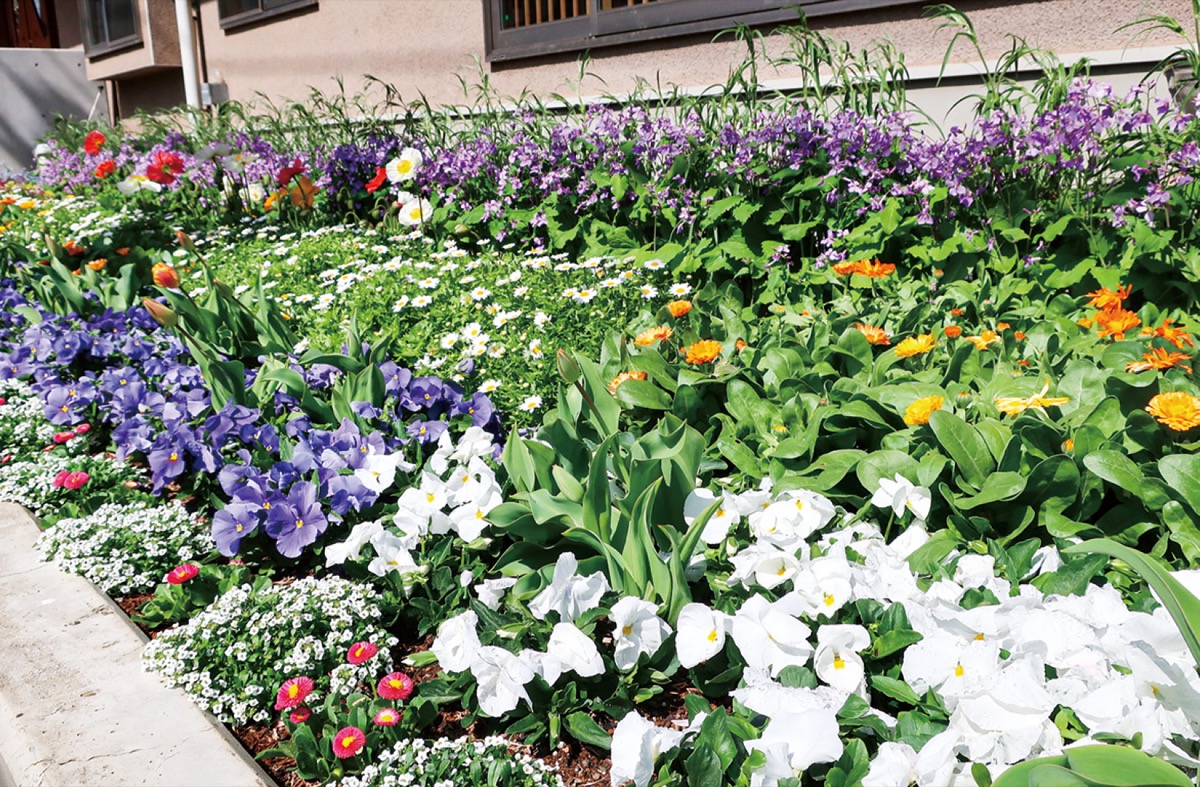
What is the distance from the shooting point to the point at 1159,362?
2.00 meters

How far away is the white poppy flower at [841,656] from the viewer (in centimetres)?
153

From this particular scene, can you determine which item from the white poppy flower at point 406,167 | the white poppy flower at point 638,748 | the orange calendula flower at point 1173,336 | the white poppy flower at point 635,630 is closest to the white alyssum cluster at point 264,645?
the white poppy flower at point 635,630

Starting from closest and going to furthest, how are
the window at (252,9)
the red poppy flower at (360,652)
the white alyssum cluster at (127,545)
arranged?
1. the red poppy flower at (360,652)
2. the white alyssum cluster at (127,545)
3. the window at (252,9)

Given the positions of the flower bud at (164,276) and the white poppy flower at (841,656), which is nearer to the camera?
the white poppy flower at (841,656)

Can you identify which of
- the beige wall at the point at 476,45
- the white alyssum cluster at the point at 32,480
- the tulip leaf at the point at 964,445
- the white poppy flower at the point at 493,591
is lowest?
the white alyssum cluster at the point at 32,480

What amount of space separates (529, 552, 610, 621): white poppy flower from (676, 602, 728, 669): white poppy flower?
191 millimetres

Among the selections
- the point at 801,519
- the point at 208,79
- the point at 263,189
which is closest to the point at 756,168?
the point at 801,519

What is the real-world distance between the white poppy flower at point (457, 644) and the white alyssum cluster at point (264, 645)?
0.76ft

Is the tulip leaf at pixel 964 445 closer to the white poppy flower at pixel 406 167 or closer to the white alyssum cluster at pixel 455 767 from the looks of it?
the white alyssum cluster at pixel 455 767

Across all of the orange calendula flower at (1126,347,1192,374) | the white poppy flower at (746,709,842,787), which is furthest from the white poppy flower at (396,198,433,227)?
the white poppy flower at (746,709,842,787)

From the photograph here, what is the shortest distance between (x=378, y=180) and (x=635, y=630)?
3990 mm

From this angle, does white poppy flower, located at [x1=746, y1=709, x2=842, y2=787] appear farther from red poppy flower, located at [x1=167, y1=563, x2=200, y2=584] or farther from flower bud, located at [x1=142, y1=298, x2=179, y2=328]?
flower bud, located at [x1=142, y1=298, x2=179, y2=328]

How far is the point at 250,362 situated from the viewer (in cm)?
334

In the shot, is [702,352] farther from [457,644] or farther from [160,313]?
[160,313]
